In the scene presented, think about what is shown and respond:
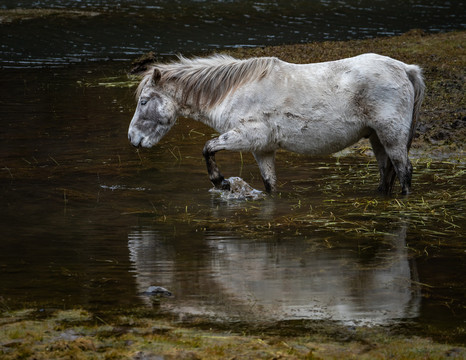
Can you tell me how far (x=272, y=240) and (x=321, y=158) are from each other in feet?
12.7

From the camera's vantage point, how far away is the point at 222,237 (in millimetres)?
7172

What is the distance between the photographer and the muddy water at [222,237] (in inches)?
210

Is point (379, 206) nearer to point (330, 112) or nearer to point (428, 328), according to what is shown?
point (330, 112)

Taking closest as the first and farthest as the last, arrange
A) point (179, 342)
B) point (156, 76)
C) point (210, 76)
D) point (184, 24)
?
point (179, 342), point (210, 76), point (156, 76), point (184, 24)

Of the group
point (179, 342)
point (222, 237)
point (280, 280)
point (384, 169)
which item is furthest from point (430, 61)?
point (179, 342)

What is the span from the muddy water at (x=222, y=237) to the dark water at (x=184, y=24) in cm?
1081

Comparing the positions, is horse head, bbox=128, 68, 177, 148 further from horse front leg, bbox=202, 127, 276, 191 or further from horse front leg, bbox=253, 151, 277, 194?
horse front leg, bbox=253, 151, 277, 194

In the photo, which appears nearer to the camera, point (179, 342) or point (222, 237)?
point (179, 342)

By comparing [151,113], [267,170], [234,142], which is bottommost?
[267,170]

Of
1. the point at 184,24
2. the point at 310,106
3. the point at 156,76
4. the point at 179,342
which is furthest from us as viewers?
the point at 184,24

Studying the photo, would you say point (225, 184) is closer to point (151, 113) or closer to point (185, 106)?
point (185, 106)

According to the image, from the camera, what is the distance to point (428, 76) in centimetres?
1529

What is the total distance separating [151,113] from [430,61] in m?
9.79

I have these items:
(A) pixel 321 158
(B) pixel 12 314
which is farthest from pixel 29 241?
(A) pixel 321 158
